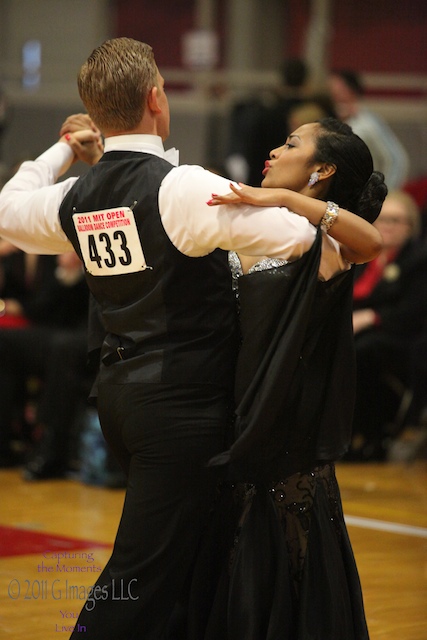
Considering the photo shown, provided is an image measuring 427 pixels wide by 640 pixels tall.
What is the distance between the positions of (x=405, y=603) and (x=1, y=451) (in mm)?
3709

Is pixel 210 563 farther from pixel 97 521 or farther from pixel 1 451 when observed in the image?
pixel 1 451

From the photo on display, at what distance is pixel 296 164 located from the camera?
2.96 m

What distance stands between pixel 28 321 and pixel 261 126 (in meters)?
2.68

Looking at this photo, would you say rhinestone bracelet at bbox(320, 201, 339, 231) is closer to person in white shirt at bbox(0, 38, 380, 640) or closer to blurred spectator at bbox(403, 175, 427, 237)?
person in white shirt at bbox(0, 38, 380, 640)

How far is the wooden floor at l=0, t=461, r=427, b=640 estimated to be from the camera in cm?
367

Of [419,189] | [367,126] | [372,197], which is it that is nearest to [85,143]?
[372,197]

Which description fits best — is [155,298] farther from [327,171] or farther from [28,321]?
[28,321]

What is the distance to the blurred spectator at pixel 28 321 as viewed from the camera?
Answer: 22.6 feet

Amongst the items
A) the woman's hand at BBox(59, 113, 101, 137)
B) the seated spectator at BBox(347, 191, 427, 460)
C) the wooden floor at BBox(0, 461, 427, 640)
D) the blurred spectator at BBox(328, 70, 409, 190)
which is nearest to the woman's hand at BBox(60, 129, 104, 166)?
the woman's hand at BBox(59, 113, 101, 137)

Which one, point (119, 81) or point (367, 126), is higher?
point (119, 81)

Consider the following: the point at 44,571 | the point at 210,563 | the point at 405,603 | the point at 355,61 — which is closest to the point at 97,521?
the point at 44,571

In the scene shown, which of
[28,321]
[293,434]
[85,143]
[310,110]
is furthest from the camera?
[310,110]

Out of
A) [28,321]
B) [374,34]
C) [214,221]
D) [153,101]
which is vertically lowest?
[28,321]

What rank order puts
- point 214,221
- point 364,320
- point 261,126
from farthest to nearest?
point 261,126 < point 364,320 < point 214,221
